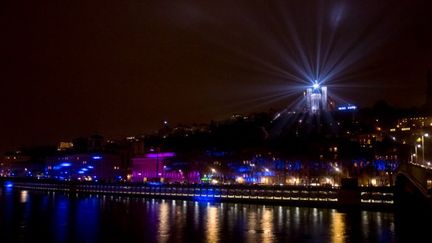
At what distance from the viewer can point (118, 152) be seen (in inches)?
3890

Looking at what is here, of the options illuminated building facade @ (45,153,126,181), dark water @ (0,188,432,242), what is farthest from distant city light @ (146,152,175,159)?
dark water @ (0,188,432,242)

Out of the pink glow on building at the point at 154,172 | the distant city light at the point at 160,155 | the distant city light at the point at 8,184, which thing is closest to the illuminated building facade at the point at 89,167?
the pink glow on building at the point at 154,172

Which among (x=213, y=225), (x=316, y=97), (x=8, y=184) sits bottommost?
(x=213, y=225)

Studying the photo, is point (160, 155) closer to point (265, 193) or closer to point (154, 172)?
point (154, 172)

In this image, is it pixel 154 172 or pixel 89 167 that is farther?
pixel 89 167

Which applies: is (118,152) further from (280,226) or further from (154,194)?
(280,226)

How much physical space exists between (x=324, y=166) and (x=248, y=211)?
20.4m

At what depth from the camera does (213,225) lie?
98.2 ft

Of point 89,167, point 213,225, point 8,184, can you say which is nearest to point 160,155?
point 89,167

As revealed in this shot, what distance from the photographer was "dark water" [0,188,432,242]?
25.4m

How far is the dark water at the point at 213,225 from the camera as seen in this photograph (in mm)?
25391

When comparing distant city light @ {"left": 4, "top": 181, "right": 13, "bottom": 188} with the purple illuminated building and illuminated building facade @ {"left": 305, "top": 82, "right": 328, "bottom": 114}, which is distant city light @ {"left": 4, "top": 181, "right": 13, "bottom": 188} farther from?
illuminated building facade @ {"left": 305, "top": 82, "right": 328, "bottom": 114}

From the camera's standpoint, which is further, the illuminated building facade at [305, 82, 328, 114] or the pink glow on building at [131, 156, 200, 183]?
the illuminated building facade at [305, 82, 328, 114]

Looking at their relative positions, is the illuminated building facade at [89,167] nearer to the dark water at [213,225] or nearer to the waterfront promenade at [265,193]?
the waterfront promenade at [265,193]
